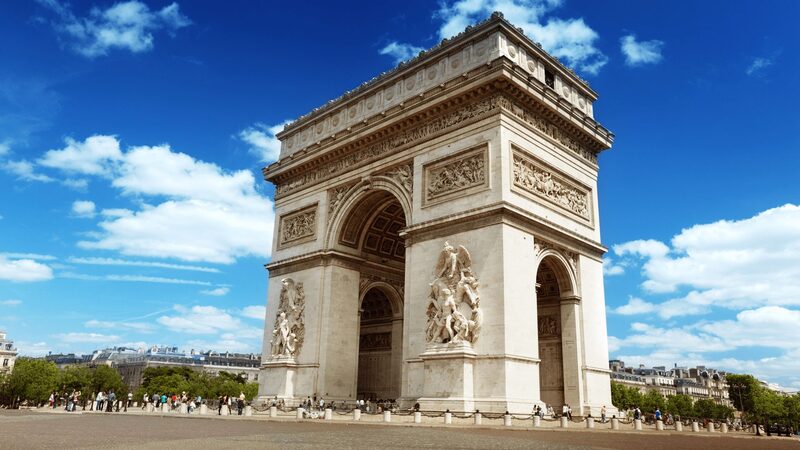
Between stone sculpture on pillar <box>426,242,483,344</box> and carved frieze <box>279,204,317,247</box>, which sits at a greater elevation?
carved frieze <box>279,204,317,247</box>

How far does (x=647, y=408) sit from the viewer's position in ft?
240

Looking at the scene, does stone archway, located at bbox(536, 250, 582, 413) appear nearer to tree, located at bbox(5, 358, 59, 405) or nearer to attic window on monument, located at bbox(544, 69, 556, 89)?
attic window on monument, located at bbox(544, 69, 556, 89)

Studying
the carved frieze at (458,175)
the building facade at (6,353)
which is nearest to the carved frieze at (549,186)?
the carved frieze at (458,175)

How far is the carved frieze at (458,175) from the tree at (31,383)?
53.7m

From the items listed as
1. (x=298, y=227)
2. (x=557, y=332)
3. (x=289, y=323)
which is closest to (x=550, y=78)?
(x=557, y=332)

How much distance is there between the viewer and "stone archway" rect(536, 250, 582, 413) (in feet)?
75.0

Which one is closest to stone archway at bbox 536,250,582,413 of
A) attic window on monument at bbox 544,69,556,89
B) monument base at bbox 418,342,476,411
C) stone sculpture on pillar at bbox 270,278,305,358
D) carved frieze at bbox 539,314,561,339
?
carved frieze at bbox 539,314,561,339

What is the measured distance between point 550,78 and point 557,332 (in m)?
10.4

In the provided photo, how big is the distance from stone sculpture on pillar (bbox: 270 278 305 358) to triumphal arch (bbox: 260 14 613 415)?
3.1 inches

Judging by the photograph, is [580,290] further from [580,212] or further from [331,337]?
[331,337]

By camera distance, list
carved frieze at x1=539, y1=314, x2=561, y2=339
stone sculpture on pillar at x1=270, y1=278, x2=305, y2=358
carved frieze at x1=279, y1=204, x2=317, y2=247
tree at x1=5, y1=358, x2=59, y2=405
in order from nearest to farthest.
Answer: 1. carved frieze at x1=539, y1=314, x2=561, y2=339
2. stone sculpture on pillar at x1=270, y1=278, x2=305, y2=358
3. carved frieze at x1=279, y1=204, x2=317, y2=247
4. tree at x1=5, y1=358, x2=59, y2=405

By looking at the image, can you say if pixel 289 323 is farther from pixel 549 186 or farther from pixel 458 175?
pixel 549 186

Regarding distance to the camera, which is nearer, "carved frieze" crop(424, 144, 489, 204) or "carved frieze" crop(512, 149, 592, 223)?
"carved frieze" crop(424, 144, 489, 204)

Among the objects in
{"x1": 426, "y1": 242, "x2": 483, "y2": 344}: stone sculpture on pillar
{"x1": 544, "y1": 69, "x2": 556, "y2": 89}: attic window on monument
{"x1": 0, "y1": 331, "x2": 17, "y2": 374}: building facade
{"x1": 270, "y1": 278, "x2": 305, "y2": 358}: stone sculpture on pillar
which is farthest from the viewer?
{"x1": 0, "y1": 331, "x2": 17, "y2": 374}: building facade
